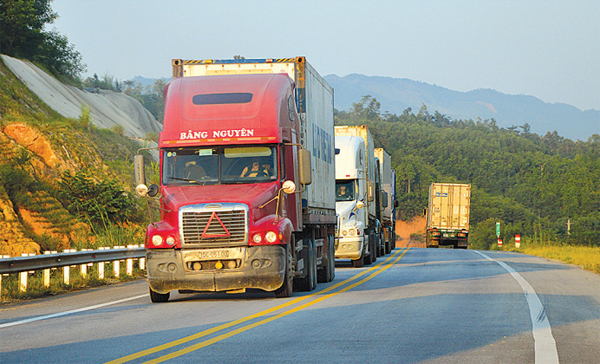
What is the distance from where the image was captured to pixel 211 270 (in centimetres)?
1225

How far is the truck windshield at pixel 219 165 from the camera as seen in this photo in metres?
12.9

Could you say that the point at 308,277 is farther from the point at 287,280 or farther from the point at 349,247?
the point at 349,247

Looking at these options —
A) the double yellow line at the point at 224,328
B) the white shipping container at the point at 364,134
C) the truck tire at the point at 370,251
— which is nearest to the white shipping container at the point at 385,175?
the white shipping container at the point at 364,134

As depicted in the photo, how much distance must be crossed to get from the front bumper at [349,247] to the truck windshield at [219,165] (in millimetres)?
10194

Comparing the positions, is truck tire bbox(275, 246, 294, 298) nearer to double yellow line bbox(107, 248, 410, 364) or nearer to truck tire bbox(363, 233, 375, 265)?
double yellow line bbox(107, 248, 410, 364)

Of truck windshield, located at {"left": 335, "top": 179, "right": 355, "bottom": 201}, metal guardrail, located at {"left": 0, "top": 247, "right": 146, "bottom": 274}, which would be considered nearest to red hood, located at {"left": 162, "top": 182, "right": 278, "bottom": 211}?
metal guardrail, located at {"left": 0, "top": 247, "right": 146, "bottom": 274}

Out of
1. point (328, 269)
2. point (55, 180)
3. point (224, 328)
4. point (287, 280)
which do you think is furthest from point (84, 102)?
point (224, 328)

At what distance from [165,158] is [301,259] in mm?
3112

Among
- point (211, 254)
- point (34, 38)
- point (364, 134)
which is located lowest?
point (211, 254)

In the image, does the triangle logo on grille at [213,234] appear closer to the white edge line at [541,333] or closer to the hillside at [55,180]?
the white edge line at [541,333]

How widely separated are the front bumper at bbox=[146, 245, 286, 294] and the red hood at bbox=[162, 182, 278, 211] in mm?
742

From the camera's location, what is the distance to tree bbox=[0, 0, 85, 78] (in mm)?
48438

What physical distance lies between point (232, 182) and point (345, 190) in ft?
35.7

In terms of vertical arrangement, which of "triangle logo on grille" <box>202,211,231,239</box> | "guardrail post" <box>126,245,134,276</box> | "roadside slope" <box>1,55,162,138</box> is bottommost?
"guardrail post" <box>126,245,134,276</box>
